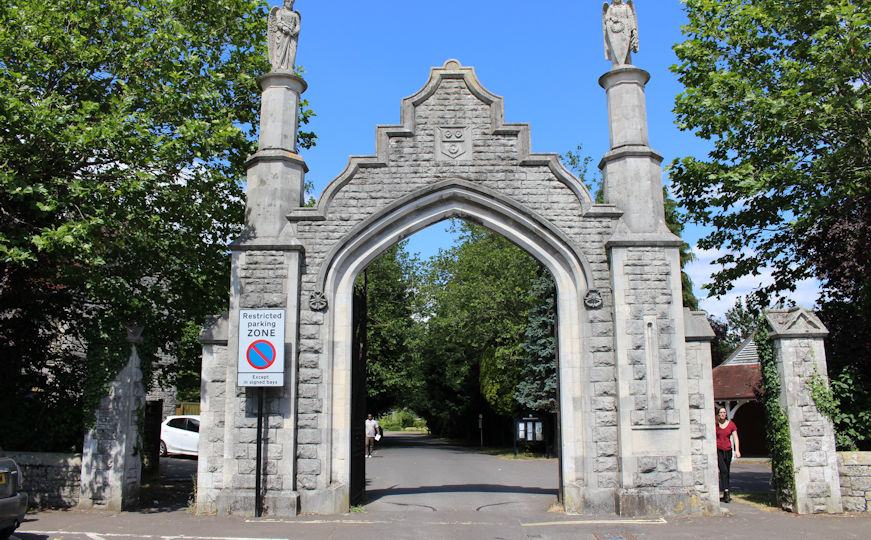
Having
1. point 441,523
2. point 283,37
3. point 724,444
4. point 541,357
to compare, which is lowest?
point 441,523

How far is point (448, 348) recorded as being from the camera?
2995 cm

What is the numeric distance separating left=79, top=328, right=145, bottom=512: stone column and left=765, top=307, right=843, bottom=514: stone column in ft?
31.3

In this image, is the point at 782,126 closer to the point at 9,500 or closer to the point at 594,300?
the point at 594,300

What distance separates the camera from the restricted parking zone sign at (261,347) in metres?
9.07

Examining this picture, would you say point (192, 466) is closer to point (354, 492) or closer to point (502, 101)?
point (354, 492)

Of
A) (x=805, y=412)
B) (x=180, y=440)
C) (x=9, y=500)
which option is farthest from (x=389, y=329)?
(x=9, y=500)

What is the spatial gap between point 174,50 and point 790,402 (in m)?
10.8

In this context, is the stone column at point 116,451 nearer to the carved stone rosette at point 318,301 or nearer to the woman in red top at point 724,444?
the carved stone rosette at point 318,301

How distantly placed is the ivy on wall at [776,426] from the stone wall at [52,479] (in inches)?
401

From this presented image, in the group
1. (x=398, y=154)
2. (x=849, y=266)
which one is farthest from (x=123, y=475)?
(x=849, y=266)

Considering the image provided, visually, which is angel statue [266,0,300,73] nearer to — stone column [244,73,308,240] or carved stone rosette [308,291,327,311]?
stone column [244,73,308,240]

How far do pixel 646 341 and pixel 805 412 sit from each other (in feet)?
8.24

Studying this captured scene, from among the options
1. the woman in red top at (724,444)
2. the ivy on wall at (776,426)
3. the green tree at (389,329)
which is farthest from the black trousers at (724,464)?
the green tree at (389,329)

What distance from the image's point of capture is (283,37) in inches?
411
